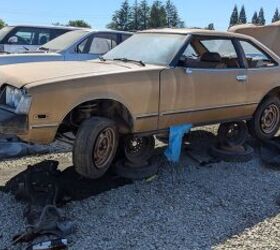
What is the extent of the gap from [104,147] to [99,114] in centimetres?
39

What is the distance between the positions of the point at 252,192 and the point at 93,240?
2.05 meters

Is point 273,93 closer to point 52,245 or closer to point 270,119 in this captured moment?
point 270,119

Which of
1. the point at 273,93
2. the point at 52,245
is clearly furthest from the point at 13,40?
the point at 52,245

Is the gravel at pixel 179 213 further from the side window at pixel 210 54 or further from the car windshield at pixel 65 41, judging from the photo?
the car windshield at pixel 65 41

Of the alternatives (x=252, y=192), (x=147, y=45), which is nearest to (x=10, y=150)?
(x=147, y=45)

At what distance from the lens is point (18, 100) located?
4668 millimetres

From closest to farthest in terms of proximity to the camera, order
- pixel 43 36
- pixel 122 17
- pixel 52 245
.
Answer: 1. pixel 52 245
2. pixel 43 36
3. pixel 122 17

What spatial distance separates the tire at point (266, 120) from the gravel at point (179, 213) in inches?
45.6

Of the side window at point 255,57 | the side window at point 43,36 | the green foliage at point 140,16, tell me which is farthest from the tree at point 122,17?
the side window at point 255,57

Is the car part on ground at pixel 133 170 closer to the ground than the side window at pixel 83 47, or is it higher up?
closer to the ground

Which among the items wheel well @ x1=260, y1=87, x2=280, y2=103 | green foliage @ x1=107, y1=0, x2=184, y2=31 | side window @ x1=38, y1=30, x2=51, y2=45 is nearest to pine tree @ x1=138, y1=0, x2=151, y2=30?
green foliage @ x1=107, y1=0, x2=184, y2=31

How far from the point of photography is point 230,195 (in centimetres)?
512

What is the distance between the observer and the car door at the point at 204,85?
18.0 feet

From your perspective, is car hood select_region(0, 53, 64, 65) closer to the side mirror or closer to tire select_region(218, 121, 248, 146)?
the side mirror
